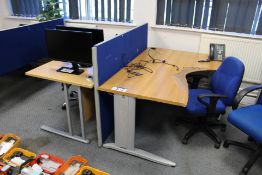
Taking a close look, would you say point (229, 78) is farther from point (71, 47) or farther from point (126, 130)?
point (71, 47)

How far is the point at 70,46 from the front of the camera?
7.46ft

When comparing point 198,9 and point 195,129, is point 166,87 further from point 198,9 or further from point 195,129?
point 198,9

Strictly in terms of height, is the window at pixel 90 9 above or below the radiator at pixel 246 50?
above

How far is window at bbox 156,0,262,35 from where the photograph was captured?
9.67ft

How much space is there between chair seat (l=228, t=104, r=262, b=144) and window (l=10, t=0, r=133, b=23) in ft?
7.33

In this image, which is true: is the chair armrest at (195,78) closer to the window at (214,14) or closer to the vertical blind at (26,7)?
the window at (214,14)

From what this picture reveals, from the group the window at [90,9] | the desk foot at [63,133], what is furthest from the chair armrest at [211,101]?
the window at [90,9]

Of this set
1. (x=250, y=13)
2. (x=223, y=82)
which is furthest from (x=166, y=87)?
(x=250, y=13)

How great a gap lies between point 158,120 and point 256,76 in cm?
156

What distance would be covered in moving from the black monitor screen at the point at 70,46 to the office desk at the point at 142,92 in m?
0.38

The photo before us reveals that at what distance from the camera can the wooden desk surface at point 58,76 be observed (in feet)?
6.90

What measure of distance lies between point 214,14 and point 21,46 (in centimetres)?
276

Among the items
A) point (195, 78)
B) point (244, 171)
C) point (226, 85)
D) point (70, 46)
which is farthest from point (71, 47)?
point (244, 171)

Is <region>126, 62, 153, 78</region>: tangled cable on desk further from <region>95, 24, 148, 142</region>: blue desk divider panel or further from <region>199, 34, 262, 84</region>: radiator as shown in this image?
<region>199, 34, 262, 84</region>: radiator
